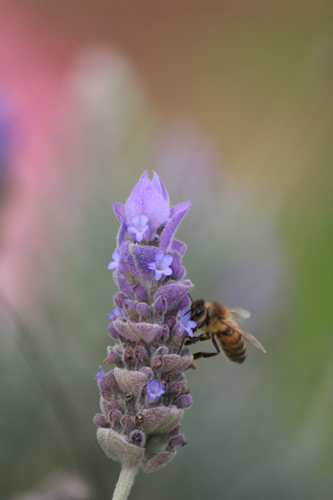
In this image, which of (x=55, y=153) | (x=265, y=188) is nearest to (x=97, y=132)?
(x=55, y=153)

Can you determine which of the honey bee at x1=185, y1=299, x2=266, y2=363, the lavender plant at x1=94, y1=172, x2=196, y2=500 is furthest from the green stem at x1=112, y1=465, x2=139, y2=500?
the honey bee at x1=185, y1=299, x2=266, y2=363

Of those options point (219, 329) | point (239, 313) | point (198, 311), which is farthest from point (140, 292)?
point (239, 313)

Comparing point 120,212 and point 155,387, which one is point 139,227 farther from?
point 155,387

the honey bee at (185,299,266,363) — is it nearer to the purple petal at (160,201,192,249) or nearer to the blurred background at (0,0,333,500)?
the purple petal at (160,201,192,249)

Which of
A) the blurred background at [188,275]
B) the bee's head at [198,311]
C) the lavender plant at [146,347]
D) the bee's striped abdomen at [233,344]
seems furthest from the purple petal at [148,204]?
the blurred background at [188,275]

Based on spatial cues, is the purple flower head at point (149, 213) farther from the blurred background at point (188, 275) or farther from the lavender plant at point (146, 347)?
the blurred background at point (188, 275)

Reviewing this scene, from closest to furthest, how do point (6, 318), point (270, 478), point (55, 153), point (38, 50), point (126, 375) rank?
point (126, 375), point (270, 478), point (6, 318), point (55, 153), point (38, 50)

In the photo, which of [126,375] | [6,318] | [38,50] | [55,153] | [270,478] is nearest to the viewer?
[126,375]

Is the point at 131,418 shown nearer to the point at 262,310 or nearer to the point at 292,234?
the point at 262,310
